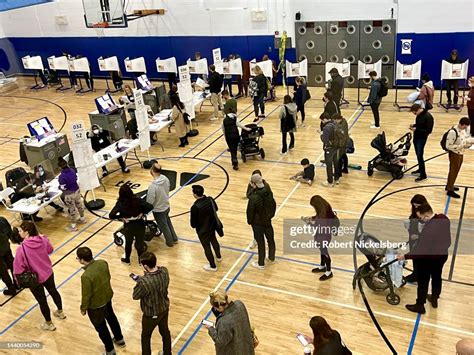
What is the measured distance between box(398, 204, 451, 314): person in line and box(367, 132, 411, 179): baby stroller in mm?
4118

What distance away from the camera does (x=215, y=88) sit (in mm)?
14336

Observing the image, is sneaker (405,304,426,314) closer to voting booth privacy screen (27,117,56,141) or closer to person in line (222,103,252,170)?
person in line (222,103,252,170)

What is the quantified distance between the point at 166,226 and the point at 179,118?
16.0 feet

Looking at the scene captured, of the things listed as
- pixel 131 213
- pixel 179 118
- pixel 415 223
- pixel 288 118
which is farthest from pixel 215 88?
pixel 415 223

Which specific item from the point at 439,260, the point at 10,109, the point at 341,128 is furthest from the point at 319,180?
the point at 10,109

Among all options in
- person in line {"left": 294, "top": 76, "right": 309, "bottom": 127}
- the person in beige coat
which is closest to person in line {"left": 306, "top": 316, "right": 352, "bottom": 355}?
person in line {"left": 294, "top": 76, "right": 309, "bottom": 127}

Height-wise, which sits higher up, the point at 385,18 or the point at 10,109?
the point at 385,18

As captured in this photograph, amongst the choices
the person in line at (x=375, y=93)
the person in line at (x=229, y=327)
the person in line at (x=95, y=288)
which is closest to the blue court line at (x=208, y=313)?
the person in line at (x=95, y=288)

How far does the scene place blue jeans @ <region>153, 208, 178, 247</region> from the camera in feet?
27.0

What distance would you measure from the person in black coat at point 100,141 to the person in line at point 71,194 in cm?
220

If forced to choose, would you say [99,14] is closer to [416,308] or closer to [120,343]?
[120,343]

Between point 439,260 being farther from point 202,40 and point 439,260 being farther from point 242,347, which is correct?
point 202,40

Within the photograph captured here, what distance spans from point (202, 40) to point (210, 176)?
9.35m

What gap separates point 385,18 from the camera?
15.5 m
